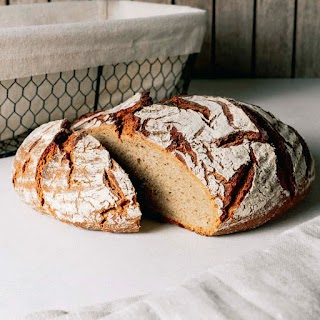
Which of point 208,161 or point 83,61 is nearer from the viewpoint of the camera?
point 208,161

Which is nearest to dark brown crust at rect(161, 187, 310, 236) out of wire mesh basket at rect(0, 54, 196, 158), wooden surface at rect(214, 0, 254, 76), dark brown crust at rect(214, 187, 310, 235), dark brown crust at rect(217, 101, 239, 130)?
dark brown crust at rect(214, 187, 310, 235)

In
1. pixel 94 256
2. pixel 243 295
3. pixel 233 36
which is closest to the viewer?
pixel 243 295

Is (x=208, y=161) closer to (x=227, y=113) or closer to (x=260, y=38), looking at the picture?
(x=227, y=113)

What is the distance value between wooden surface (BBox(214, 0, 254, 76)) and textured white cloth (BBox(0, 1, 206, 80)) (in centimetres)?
27

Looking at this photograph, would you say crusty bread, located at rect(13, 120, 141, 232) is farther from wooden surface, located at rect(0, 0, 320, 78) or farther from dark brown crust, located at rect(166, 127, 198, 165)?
wooden surface, located at rect(0, 0, 320, 78)

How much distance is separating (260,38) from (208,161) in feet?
3.14

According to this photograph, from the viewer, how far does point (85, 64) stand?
125cm

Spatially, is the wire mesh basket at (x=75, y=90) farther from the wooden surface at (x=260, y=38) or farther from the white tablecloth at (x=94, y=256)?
the wooden surface at (x=260, y=38)

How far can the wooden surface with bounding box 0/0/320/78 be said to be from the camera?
69.7 inches

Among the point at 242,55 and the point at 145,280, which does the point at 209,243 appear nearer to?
the point at 145,280

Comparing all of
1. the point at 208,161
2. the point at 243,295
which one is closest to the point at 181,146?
the point at 208,161

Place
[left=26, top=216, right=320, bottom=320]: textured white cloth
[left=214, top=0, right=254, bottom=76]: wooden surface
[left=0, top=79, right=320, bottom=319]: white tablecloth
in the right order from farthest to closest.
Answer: [left=214, top=0, right=254, bottom=76]: wooden surface
[left=0, top=79, right=320, bottom=319]: white tablecloth
[left=26, top=216, right=320, bottom=320]: textured white cloth

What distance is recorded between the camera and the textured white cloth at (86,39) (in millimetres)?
1154

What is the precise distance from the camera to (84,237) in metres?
0.93
